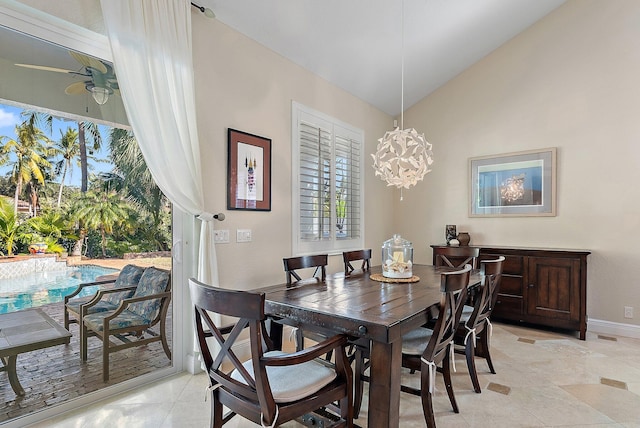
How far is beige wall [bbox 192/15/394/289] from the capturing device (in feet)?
9.15

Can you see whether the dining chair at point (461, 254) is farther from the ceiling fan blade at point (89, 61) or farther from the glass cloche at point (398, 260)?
the ceiling fan blade at point (89, 61)

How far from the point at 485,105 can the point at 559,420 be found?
3.84 meters

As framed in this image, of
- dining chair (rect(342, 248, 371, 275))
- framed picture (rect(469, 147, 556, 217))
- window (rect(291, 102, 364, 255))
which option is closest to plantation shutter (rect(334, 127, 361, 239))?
window (rect(291, 102, 364, 255))

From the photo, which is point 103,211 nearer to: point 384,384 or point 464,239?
point 384,384

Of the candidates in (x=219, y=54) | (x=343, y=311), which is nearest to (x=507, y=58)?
(x=219, y=54)

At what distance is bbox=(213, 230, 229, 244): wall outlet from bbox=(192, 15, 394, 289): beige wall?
0.15 ft

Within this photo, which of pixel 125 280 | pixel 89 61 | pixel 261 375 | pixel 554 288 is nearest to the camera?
pixel 261 375

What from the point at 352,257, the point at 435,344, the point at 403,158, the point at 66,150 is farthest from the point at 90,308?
the point at 403,158

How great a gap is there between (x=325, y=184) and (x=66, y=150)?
8.61ft

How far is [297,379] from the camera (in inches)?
61.8

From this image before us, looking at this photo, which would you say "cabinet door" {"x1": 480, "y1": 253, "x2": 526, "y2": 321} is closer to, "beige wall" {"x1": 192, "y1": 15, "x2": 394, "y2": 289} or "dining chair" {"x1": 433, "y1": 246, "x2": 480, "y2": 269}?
"dining chair" {"x1": 433, "y1": 246, "x2": 480, "y2": 269}

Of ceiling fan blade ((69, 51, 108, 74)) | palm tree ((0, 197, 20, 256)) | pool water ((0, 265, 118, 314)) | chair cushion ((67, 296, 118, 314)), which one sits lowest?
chair cushion ((67, 296, 118, 314))

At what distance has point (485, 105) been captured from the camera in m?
4.56

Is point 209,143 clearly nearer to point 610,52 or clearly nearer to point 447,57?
point 447,57
